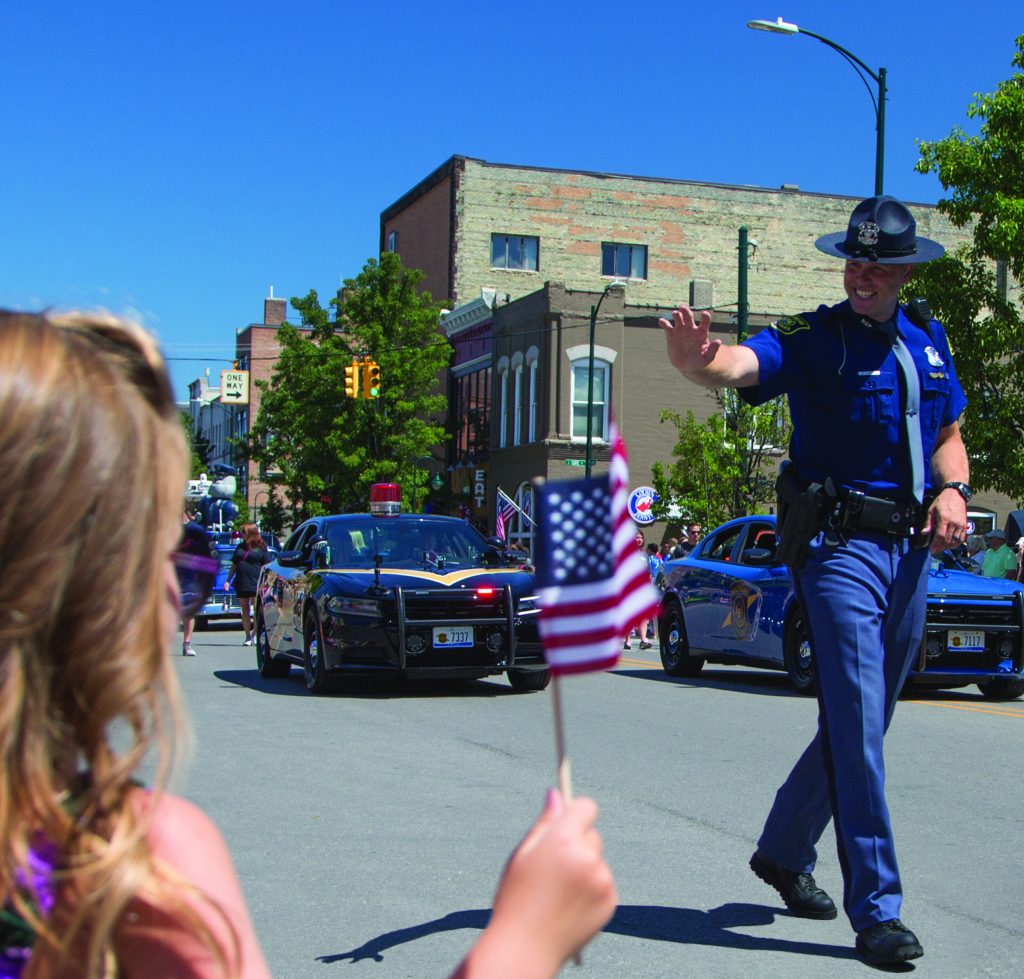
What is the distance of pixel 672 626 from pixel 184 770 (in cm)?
1451

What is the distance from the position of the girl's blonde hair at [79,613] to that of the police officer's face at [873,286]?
3.67 m

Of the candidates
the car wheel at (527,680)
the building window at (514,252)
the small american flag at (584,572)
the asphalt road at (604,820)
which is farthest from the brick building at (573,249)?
the small american flag at (584,572)

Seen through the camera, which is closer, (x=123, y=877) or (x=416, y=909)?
(x=123, y=877)

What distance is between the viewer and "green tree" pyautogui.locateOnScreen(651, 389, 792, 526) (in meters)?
31.2

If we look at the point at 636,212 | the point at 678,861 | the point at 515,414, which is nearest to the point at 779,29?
the point at 678,861

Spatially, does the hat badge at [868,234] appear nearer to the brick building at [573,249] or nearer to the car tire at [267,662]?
the car tire at [267,662]

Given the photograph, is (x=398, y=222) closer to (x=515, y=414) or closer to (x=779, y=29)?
(x=515, y=414)

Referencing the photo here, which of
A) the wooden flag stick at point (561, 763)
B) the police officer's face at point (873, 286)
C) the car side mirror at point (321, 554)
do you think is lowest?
the car side mirror at point (321, 554)

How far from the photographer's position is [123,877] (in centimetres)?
138

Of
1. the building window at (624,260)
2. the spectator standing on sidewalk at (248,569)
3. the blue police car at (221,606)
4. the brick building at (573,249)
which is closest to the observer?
the spectator standing on sidewalk at (248,569)

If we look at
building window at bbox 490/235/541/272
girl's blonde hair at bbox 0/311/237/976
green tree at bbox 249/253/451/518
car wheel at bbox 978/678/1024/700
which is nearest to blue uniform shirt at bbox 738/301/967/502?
girl's blonde hair at bbox 0/311/237/976

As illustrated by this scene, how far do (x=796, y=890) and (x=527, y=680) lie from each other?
8.59 meters

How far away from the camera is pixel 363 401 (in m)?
46.2

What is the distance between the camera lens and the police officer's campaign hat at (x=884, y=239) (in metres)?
4.80
